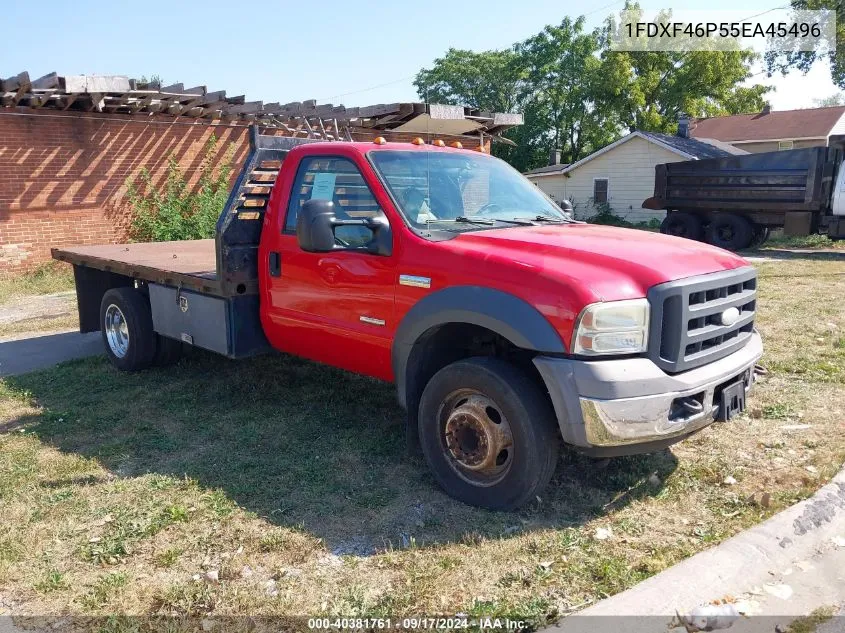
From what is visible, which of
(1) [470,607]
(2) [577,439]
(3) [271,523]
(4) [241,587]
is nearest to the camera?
(1) [470,607]

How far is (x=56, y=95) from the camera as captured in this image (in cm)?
1187

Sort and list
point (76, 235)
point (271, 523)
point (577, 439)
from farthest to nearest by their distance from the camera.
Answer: point (76, 235)
point (271, 523)
point (577, 439)

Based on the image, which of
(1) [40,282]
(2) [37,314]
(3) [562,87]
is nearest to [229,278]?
(2) [37,314]

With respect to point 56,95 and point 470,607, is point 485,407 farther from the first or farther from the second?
point 56,95

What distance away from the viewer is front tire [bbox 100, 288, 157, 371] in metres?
6.58

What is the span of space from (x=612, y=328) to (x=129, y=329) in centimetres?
479

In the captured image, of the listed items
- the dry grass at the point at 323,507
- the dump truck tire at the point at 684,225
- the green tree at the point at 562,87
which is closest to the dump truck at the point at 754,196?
the dump truck tire at the point at 684,225

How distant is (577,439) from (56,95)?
11.6m

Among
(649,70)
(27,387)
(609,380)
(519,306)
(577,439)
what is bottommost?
(27,387)

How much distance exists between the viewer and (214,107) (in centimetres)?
1384

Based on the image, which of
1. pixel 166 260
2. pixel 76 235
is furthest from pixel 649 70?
pixel 166 260

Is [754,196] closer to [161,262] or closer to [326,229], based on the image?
[161,262]

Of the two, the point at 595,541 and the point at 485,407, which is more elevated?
the point at 485,407

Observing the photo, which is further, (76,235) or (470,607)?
(76,235)
